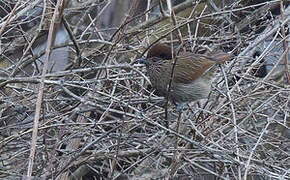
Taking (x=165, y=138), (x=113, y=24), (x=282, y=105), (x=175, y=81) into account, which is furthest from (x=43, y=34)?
(x=282, y=105)

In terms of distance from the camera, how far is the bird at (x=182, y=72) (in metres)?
4.14

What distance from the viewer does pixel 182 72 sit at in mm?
4352

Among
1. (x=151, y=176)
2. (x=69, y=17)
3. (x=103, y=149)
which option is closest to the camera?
(x=103, y=149)

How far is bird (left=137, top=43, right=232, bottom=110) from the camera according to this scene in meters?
4.14

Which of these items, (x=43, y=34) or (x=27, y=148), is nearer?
(x=27, y=148)

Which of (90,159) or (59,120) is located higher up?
(59,120)

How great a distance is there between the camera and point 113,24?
5.38 metres

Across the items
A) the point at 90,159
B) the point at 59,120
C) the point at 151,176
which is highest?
the point at 59,120

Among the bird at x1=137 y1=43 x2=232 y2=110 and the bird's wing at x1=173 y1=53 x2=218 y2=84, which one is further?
the bird's wing at x1=173 y1=53 x2=218 y2=84

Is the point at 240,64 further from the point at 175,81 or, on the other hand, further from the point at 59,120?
the point at 59,120

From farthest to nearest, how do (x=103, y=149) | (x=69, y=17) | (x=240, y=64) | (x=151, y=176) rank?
(x=69, y=17)
(x=240, y=64)
(x=151, y=176)
(x=103, y=149)

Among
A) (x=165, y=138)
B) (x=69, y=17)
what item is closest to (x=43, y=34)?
(x=69, y=17)

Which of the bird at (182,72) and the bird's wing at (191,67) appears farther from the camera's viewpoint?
the bird's wing at (191,67)

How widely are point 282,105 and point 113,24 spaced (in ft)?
6.44
